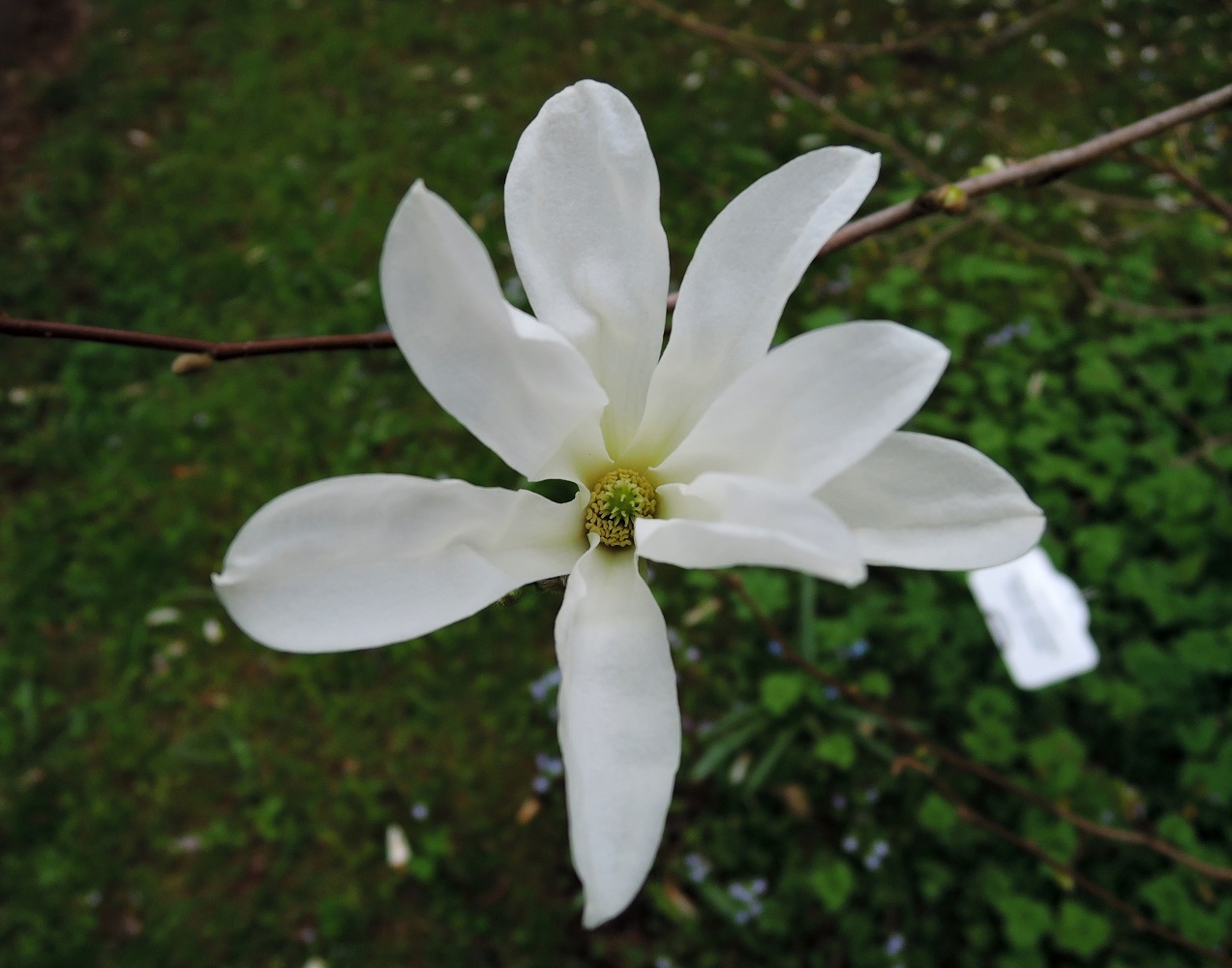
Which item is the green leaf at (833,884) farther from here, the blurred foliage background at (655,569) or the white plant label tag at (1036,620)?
the white plant label tag at (1036,620)

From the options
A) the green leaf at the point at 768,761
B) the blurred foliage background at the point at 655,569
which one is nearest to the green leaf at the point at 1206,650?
the blurred foliage background at the point at 655,569

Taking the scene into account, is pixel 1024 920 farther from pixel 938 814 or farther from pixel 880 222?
pixel 880 222

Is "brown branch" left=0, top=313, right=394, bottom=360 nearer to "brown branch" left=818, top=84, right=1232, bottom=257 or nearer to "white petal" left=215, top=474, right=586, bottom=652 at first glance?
"white petal" left=215, top=474, right=586, bottom=652

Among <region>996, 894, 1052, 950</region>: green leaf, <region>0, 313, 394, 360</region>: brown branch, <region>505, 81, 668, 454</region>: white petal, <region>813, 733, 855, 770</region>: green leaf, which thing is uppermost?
<region>505, 81, 668, 454</region>: white petal

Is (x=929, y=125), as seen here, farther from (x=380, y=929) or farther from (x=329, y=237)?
(x=380, y=929)

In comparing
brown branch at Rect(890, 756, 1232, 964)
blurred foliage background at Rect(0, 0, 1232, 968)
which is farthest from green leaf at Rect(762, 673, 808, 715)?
brown branch at Rect(890, 756, 1232, 964)

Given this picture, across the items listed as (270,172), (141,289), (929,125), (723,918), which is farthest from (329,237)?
(723,918)
